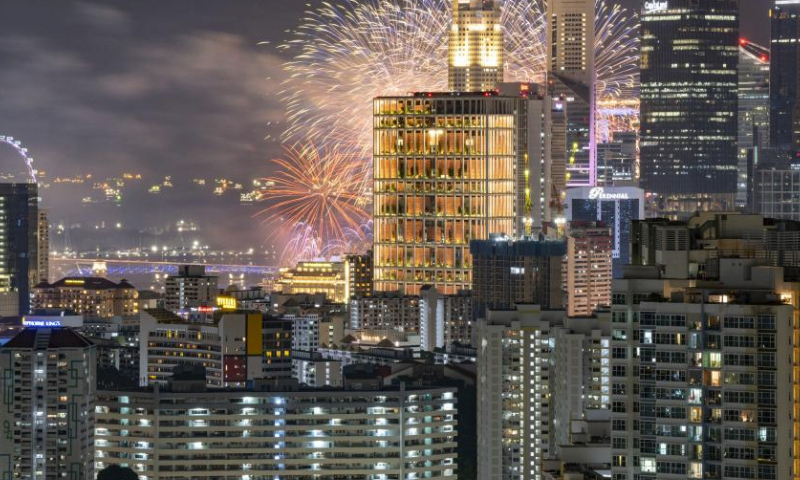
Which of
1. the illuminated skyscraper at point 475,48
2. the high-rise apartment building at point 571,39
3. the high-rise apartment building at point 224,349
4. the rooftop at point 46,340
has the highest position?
the high-rise apartment building at point 571,39

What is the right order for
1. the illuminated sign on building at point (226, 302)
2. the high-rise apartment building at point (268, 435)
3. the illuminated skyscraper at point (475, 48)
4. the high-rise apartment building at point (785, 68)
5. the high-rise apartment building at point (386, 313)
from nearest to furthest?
the high-rise apartment building at point (268, 435)
the illuminated sign on building at point (226, 302)
the high-rise apartment building at point (386, 313)
the illuminated skyscraper at point (475, 48)
the high-rise apartment building at point (785, 68)

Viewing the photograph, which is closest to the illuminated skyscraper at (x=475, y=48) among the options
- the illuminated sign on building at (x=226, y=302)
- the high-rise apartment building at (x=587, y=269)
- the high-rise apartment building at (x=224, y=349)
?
the high-rise apartment building at (x=587, y=269)

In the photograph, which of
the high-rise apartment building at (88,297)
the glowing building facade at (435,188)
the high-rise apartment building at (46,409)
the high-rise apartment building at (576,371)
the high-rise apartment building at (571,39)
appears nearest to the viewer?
the high-rise apartment building at (576,371)

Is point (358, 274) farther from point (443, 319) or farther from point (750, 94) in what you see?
point (750, 94)

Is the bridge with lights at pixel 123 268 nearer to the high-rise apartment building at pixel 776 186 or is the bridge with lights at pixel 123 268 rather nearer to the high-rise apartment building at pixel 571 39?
the high-rise apartment building at pixel 776 186

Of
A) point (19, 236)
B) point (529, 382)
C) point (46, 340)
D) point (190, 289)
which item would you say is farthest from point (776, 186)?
point (46, 340)

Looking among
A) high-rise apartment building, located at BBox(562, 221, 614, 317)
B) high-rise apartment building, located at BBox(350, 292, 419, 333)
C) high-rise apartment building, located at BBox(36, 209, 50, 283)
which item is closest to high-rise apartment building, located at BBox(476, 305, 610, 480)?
high-rise apartment building, located at BBox(350, 292, 419, 333)
